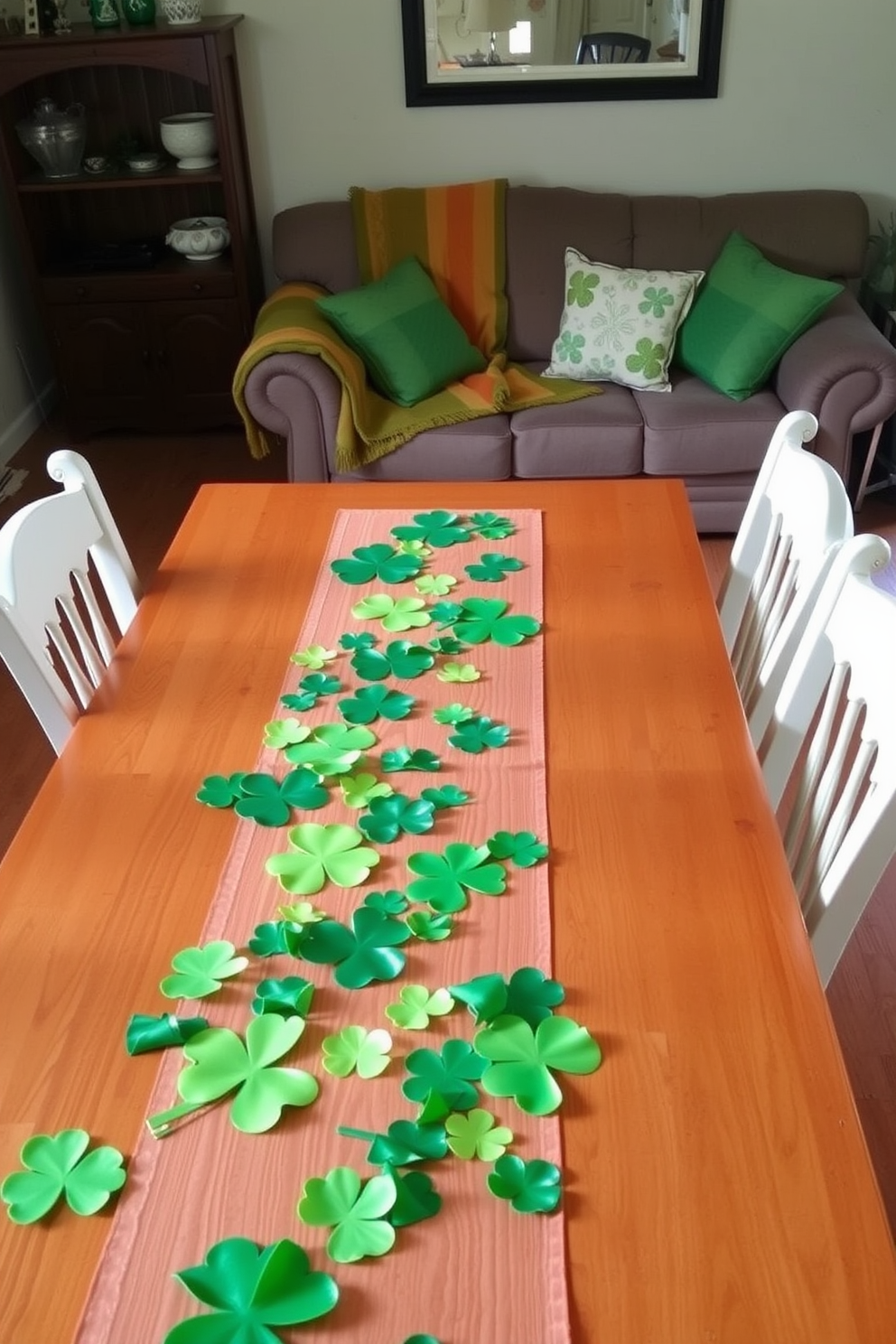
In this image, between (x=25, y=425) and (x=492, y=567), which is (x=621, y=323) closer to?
(x=492, y=567)

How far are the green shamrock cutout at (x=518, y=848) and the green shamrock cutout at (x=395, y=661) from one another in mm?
333

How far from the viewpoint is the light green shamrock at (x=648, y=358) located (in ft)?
10.9

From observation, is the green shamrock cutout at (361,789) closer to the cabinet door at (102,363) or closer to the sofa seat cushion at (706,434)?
the sofa seat cushion at (706,434)

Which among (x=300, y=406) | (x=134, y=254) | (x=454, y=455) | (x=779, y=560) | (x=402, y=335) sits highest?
(x=779, y=560)

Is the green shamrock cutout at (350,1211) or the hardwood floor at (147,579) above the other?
the green shamrock cutout at (350,1211)

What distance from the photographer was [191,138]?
3.63m

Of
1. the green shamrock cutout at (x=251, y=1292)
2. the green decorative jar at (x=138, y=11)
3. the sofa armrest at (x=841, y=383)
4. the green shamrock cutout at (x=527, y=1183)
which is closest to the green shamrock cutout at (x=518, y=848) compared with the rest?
the green shamrock cutout at (x=527, y=1183)

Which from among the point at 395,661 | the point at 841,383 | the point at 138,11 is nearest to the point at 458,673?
the point at 395,661

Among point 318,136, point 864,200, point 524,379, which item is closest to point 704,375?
point 524,379

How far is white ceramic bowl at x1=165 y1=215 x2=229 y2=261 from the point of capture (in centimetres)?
377

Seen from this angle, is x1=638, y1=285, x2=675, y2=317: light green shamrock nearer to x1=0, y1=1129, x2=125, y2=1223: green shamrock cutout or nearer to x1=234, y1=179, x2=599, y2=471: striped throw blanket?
x1=234, y1=179, x2=599, y2=471: striped throw blanket

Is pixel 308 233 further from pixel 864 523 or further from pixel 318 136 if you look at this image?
pixel 864 523

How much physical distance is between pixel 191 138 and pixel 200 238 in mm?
298

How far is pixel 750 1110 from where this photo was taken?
93 centimetres
